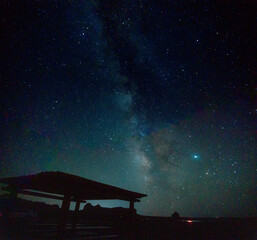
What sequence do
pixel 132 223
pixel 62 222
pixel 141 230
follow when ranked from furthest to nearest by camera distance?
pixel 141 230 < pixel 132 223 < pixel 62 222

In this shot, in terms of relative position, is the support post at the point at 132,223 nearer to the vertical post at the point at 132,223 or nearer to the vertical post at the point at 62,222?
the vertical post at the point at 132,223

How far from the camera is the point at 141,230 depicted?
11.3 meters

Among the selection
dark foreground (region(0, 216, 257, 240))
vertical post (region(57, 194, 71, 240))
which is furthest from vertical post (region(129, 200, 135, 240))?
vertical post (region(57, 194, 71, 240))

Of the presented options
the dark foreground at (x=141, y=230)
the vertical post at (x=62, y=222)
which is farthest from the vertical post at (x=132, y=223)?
the vertical post at (x=62, y=222)

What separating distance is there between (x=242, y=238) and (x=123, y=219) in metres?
12.4

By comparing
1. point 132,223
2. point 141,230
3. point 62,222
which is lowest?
point 141,230

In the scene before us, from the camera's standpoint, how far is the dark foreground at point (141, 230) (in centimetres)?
745

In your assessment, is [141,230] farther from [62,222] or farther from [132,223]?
[62,222]

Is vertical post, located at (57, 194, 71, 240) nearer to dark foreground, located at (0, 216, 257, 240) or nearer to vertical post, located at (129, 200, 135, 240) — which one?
dark foreground, located at (0, 216, 257, 240)

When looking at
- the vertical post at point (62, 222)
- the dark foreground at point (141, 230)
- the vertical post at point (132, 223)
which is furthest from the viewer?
the vertical post at point (132, 223)

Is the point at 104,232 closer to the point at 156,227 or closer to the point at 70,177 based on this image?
the point at 156,227

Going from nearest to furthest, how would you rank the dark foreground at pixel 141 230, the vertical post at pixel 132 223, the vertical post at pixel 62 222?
1. the vertical post at pixel 62 222
2. the dark foreground at pixel 141 230
3. the vertical post at pixel 132 223

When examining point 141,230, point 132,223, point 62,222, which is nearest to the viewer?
point 62,222

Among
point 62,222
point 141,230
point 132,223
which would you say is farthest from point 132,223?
point 141,230
